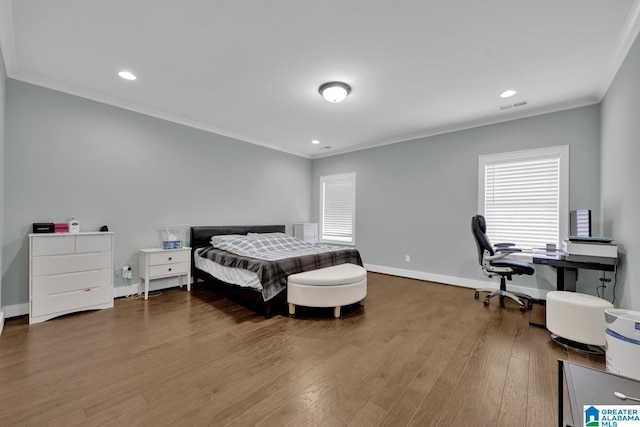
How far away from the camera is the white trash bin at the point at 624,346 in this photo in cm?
154

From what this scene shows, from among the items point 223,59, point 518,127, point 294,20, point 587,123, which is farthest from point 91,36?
point 587,123

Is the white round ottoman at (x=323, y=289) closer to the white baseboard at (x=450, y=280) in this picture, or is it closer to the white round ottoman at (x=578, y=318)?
the white round ottoman at (x=578, y=318)

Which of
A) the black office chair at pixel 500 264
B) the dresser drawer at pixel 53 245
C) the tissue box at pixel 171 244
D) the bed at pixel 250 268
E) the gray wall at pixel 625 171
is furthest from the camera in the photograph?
the tissue box at pixel 171 244

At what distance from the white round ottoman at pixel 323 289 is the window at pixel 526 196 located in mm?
2554

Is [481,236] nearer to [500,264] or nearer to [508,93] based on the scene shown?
[500,264]

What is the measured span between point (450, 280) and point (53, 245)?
212 inches

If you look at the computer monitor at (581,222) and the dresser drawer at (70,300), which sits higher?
the computer monitor at (581,222)

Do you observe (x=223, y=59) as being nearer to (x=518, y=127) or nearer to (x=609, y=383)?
(x=609, y=383)

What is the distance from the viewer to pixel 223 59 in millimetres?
2615

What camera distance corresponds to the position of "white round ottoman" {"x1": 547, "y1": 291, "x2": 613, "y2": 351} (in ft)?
7.20

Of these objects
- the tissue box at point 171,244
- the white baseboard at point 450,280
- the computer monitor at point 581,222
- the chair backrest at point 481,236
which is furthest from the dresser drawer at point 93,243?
the computer monitor at point 581,222

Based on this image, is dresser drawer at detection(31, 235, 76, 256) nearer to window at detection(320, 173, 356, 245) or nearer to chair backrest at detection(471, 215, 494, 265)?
window at detection(320, 173, 356, 245)

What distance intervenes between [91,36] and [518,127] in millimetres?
5199

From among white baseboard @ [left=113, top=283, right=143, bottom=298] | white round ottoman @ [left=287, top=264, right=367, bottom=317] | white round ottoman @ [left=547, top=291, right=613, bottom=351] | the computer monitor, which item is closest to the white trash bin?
white round ottoman @ [left=547, top=291, right=613, bottom=351]
